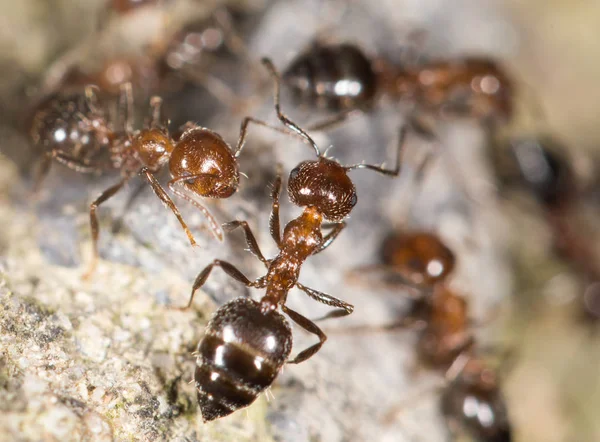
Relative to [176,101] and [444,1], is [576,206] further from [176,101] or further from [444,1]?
[176,101]

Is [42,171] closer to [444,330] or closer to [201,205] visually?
[201,205]

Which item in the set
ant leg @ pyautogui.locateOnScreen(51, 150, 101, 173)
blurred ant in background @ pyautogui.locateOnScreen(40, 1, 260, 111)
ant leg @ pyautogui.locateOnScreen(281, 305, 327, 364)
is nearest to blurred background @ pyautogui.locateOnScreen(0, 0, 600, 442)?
blurred ant in background @ pyautogui.locateOnScreen(40, 1, 260, 111)

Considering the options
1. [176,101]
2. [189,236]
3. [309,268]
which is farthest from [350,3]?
[189,236]

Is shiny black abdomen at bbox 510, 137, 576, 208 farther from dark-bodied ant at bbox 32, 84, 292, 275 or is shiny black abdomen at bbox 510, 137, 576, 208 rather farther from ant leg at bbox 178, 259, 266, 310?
ant leg at bbox 178, 259, 266, 310

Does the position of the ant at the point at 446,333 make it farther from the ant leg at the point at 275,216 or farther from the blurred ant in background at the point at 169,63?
the blurred ant in background at the point at 169,63

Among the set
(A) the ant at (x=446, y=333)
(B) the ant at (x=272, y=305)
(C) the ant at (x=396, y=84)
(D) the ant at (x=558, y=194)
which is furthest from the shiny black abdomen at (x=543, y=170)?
(B) the ant at (x=272, y=305)

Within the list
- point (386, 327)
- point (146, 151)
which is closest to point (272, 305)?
point (386, 327)
